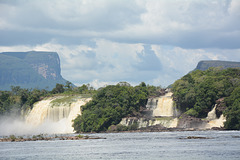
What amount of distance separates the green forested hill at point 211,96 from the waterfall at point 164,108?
2.29m

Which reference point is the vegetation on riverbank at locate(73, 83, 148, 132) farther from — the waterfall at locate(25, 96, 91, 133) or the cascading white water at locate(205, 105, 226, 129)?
the cascading white water at locate(205, 105, 226, 129)

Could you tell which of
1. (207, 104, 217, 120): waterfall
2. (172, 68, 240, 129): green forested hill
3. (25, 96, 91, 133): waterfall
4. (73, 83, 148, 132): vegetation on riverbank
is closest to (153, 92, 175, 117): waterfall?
(172, 68, 240, 129): green forested hill

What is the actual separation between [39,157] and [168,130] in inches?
2388

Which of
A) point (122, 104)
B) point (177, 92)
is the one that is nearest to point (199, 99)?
point (177, 92)

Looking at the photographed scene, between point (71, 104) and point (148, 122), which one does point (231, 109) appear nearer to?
point (148, 122)

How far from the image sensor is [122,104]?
465 ft

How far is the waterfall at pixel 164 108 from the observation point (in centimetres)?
13738

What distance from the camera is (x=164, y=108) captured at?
455 ft

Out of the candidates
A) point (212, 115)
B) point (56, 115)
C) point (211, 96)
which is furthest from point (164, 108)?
point (56, 115)

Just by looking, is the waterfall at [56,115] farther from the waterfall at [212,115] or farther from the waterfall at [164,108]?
the waterfall at [212,115]

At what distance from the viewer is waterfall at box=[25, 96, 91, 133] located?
151500 mm

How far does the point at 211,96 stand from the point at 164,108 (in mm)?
16391

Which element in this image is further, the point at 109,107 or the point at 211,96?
the point at 109,107

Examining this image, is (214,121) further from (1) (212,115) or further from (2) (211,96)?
(2) (211,96)
